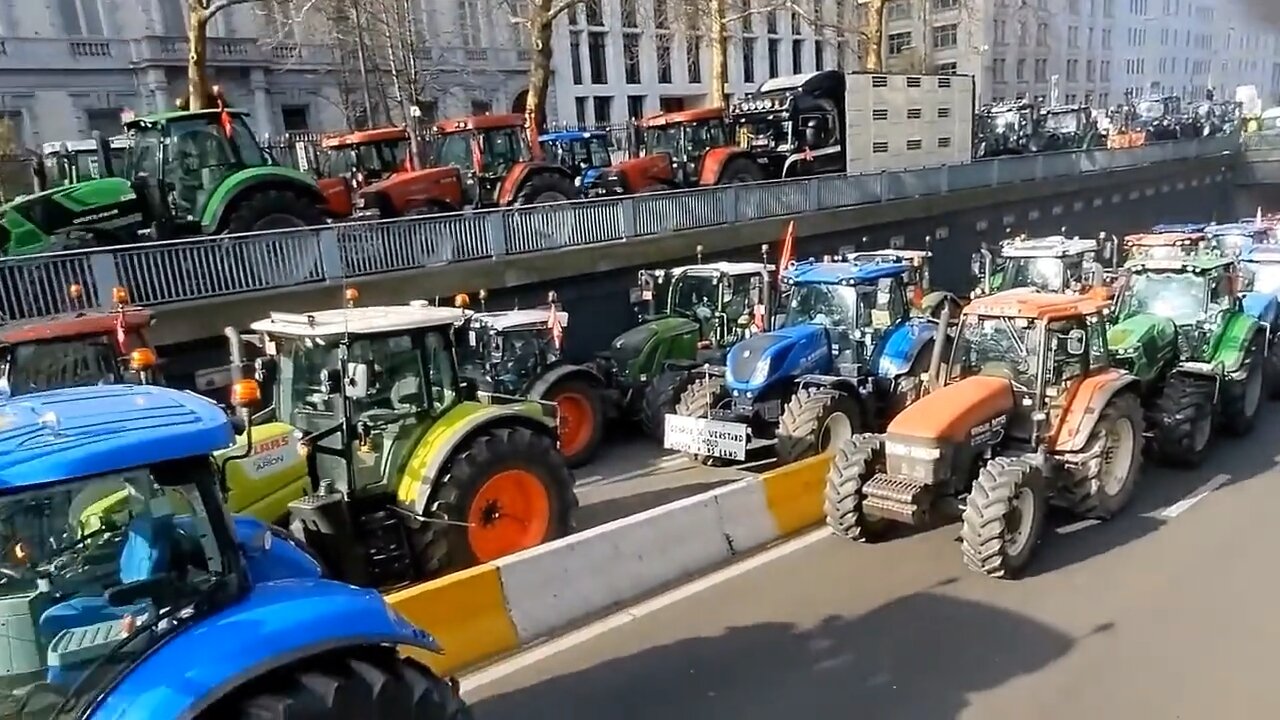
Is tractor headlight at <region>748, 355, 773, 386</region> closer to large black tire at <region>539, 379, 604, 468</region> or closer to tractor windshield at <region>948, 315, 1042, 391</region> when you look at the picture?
large black tire at <region>539, 379, 604, 468</region>

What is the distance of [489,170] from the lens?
1461cm

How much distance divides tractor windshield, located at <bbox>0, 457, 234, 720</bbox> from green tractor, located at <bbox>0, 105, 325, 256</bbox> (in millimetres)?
8223

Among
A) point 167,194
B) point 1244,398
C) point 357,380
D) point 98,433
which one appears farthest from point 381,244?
point 1244,398

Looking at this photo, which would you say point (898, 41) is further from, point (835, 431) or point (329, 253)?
point (835, 431)

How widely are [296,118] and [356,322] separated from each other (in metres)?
27.1

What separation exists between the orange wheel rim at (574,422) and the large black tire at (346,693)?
650 centimetres

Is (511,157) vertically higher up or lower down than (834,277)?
higher up

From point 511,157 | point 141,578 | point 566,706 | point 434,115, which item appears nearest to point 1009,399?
point 566,706

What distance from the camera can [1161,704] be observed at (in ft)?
16.1

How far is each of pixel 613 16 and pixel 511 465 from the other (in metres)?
39.9

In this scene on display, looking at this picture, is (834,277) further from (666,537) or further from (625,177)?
(625,177)

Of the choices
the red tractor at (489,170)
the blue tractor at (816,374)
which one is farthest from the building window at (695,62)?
the blue tractor at (816,374)

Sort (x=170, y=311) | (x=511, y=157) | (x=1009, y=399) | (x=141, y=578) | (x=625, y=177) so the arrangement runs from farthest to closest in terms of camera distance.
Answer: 1. (x=625, y=177)
2. (x=511, y=157)
3. (x=170, y=311)
4. (x=1009, y=399)
5. (x=141, y=578)

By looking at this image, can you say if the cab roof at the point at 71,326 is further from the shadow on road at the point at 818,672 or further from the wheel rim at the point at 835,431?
the wheel rim at the point at 835,431
